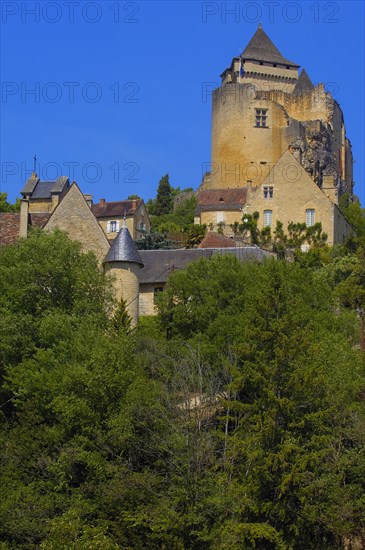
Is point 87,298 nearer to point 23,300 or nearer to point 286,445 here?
point 23,300

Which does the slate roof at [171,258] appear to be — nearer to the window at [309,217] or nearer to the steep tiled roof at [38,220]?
the steep tiled roof at [38,220]

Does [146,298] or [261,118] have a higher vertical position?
[261,118]

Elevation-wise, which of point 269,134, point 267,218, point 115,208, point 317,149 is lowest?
point 267,218

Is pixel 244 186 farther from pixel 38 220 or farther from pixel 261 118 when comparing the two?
pixel 38 220

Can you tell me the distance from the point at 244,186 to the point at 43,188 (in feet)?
45.6

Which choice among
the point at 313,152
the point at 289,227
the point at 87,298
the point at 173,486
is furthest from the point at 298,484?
the point at 313,152

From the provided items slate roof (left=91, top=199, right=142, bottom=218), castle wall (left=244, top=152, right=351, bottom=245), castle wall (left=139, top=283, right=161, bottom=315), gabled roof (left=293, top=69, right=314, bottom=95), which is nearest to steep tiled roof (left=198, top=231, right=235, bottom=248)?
castle wall (left=139, top=283, right=161, bottom=315)

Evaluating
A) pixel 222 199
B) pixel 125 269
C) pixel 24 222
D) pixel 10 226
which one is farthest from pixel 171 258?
pixel 222 199

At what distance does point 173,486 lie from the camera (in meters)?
28.5

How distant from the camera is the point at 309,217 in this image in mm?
59406

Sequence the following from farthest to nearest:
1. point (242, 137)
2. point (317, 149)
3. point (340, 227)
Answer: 1. point (317, 149)
2. point (242, 137)
3. point (340, 227)

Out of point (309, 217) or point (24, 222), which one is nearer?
point (24, 222)

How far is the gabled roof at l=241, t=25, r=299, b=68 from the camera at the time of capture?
276 feet

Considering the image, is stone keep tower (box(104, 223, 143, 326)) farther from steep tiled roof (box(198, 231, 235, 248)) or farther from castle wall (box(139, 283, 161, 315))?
steep tiled roof (box(198, 231, 235, 248))
